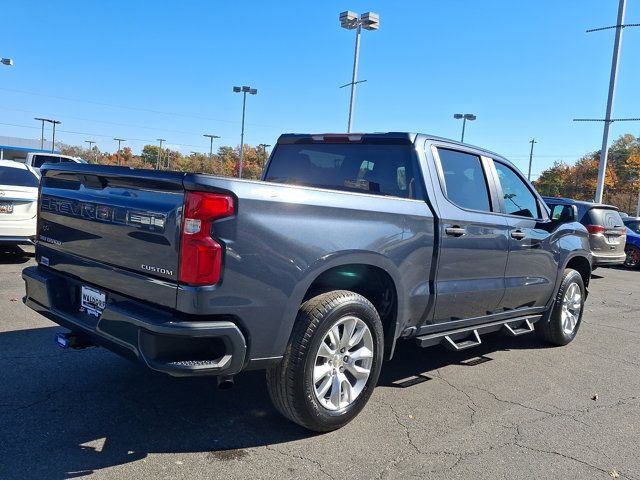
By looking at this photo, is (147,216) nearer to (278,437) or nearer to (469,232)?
(278,437)

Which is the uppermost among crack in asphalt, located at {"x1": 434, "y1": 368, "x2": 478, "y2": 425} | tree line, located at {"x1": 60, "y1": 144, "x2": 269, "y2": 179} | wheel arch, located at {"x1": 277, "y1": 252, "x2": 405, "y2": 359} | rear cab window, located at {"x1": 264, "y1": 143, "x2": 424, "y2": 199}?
tree line, located at {"x1": 60, "y1": 144, "x2": 269, "y2": 179}

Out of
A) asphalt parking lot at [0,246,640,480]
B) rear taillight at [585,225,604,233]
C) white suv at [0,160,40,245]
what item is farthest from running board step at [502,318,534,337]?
rear taillight at [585,225,604,233]

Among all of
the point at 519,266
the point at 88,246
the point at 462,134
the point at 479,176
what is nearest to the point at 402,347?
the point at 519,266

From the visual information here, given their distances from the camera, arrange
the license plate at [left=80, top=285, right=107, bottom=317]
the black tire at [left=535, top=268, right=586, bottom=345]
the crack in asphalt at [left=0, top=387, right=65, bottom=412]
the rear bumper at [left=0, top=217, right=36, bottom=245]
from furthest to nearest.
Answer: the rear bumper at [left=0, top=217, right=36, bottom=245], the black tire at [left=535, top=268, right=586, bottom=345], the crack in asphalt at [left=0, top=387, right=65, bottom=412], the license plate at [left=80, top=285, right=107, bottom=317]

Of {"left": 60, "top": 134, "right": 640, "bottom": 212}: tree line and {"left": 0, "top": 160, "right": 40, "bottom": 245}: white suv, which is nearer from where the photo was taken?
{"left": 0, "top": 160, "right": 40, "bottom": 245}: white suv

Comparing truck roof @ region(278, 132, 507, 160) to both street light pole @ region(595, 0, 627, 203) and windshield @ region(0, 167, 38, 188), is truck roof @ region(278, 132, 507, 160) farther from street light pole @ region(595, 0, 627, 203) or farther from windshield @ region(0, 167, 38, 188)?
street light pole @ region(595, 0, 627, 203)

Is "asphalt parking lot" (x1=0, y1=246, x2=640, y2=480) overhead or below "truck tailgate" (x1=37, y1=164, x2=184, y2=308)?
below

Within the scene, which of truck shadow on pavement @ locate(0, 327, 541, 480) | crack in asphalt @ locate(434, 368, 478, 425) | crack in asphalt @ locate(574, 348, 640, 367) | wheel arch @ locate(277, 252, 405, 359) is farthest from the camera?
crack in asphalt @ locate(574, 348, 640, 367)

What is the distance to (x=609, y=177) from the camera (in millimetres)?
68000

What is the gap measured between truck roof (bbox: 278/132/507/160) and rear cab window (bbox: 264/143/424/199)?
0.13ft

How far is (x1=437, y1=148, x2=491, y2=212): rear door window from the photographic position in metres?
4.41

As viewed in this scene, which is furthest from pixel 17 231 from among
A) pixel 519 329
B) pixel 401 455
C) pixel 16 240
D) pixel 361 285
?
pixel 401 455

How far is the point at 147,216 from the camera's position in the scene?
2.96 m

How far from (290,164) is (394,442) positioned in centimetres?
262
